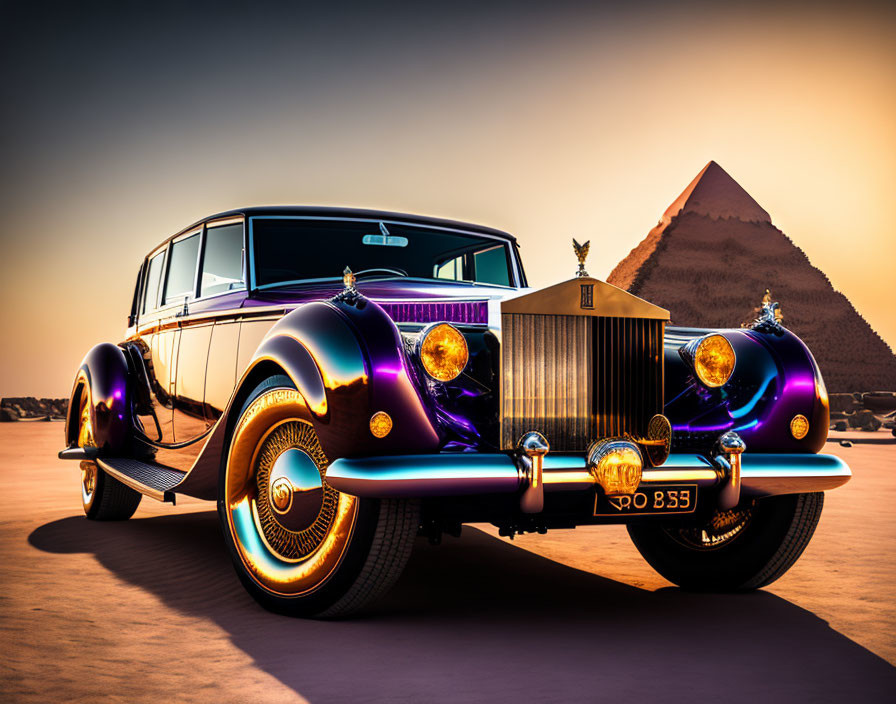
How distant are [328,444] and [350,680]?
0.86 meters

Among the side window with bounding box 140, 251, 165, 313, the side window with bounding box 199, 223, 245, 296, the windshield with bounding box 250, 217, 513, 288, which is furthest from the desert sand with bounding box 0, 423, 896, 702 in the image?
the side window with bounding box 140, 251, 165, 313

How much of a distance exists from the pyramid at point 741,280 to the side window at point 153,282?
129 metres

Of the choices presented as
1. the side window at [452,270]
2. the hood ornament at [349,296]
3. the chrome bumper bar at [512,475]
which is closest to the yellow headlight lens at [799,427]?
the chrome bumper bar at [512,475]

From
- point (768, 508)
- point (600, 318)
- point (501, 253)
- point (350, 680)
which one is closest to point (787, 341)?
point (768, 508)

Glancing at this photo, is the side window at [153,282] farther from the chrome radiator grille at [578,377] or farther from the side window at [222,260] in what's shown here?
the chrome radiator grille at [578,377]

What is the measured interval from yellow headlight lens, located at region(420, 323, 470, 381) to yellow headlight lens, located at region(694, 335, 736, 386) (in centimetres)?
116

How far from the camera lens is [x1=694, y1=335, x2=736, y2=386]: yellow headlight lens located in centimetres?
393

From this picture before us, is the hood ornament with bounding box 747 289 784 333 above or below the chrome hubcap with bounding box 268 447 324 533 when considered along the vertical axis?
above

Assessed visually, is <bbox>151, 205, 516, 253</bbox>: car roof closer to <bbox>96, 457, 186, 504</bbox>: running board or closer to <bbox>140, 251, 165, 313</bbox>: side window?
<bbox>140, 251, 165, 313</bbox>: side window

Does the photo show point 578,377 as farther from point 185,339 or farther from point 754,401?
point 185,339

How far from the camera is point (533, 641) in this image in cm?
336

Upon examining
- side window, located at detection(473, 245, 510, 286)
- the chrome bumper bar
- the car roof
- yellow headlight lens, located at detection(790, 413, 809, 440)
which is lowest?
the chrome bumper bar

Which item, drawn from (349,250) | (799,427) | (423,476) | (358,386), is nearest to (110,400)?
(349,250)

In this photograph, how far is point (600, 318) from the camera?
12.2 ft
